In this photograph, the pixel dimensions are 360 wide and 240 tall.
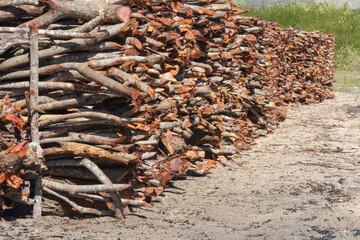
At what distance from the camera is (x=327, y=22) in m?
20.5

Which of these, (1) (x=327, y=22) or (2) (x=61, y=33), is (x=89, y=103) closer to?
(2) (x=61, y=33)

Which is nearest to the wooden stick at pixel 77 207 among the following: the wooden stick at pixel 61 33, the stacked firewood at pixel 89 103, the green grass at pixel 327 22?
the stacked firewood at pixel 89 103

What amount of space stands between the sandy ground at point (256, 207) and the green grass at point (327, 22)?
14.7 metres

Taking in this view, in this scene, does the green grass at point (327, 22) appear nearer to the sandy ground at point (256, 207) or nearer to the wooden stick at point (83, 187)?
the sandy ground at point (256, 207)

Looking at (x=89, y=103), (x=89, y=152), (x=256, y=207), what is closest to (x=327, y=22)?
(x=256, y=207)

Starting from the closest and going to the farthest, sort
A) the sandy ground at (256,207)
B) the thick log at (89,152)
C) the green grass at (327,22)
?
1. the sandy ground at (256,207)
2. the thick log at (89,152)
3. the green grass at (327,22)

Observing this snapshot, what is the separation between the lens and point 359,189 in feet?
13.1

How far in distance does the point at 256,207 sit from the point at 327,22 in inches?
744

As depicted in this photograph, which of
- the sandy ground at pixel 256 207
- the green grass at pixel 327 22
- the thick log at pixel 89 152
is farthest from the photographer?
the green grass at pixel 327 22

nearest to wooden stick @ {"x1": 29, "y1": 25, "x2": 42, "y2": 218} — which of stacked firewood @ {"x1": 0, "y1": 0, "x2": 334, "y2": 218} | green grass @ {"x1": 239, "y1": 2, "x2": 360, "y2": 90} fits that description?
stacked firewood @ {"x1": 0, "y1": 0, "x2": 334, "y2": 218}

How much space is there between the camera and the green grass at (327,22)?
19.5 m

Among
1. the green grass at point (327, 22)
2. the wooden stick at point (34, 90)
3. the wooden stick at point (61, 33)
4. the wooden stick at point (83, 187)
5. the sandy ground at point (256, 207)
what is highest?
the green grass at point (327, 22)

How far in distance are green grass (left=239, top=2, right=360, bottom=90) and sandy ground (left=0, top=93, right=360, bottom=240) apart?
14.7m

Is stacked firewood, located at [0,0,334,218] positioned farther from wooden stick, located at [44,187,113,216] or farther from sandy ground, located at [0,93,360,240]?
sandy ground, located at [0,93,360,240]
